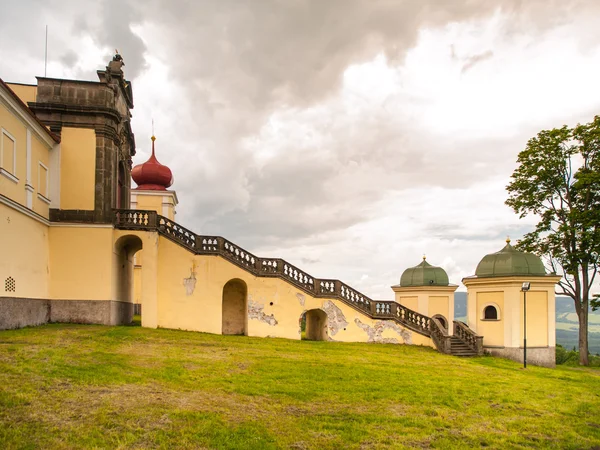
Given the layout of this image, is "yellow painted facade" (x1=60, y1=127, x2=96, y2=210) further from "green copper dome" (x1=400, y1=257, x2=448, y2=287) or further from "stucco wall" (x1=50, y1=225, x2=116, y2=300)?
"green copper dome" (x1=400, y1=257, x2=448, y2=287)

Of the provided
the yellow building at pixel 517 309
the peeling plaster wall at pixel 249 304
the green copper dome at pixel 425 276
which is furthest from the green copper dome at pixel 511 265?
→ the peeling plaster wall at pixel 249 304

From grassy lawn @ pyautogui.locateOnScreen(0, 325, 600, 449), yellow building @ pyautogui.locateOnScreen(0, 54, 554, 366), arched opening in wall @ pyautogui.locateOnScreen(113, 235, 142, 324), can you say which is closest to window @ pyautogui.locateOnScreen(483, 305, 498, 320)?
yellow building @ pyautogui.locateOnScreen(0, 54, 554, 366)

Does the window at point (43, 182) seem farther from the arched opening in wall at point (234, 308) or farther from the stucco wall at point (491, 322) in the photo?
the stucco wall at point (491, 322)

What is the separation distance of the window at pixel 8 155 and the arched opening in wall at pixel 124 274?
5.76m

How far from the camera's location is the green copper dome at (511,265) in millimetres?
25375

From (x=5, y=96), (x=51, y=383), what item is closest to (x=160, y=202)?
(x=5, y=96)

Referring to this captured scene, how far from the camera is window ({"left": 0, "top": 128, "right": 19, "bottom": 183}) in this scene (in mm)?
17141

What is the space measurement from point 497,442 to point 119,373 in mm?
8551

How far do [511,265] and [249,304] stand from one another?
1411cm

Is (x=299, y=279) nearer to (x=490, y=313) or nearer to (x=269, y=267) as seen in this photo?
(x=269, y=267)

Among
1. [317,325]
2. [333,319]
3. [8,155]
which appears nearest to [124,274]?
[8,155]

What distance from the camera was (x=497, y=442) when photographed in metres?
8.95

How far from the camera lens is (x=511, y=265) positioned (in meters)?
25.5

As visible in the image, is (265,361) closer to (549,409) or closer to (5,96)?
(549,409)
